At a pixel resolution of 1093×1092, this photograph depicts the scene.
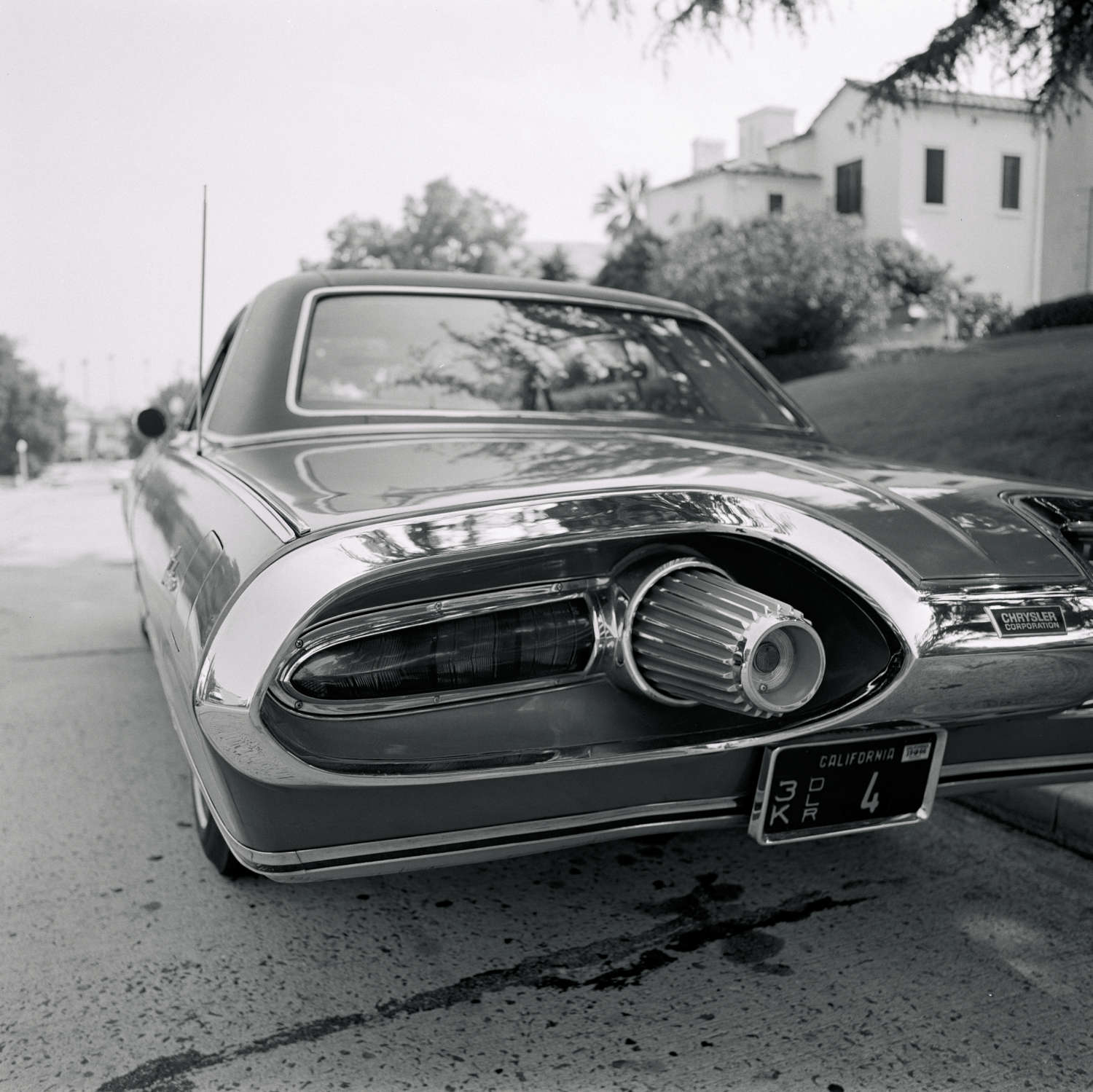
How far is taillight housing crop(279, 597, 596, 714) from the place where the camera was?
1.73 m

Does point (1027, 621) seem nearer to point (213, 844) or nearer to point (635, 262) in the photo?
point (213, 844)

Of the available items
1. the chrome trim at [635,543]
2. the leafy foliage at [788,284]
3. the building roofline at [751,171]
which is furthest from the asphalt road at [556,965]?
the building roofline at [751,171]

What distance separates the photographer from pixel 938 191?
3081cm

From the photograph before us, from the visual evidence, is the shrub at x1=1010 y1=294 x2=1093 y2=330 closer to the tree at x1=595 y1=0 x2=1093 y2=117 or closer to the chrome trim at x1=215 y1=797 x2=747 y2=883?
the tree at x1=595 y1=0 x2=1093 y2=117

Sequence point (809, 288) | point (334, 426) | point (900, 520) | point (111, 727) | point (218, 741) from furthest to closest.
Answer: point (809, 288) < point (111, 727) < point (334, 426) < point (900, 520) < point (218, 741)

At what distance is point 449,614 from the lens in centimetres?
179

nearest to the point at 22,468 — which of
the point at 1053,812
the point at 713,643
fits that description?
the point at 1053,812

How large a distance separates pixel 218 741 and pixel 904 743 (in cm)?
117

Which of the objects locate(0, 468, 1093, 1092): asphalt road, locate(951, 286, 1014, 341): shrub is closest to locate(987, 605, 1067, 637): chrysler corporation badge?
locate(0, 468, 1093, 1092): asphalt road

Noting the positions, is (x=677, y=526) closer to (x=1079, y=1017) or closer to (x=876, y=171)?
(x=1079, y=1017)

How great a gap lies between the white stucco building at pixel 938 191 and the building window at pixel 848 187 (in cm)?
4

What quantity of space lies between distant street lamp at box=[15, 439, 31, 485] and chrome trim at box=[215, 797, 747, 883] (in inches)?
1522

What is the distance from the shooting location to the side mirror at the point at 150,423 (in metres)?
4.27

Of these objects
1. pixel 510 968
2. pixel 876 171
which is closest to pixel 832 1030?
pixel 510 968
